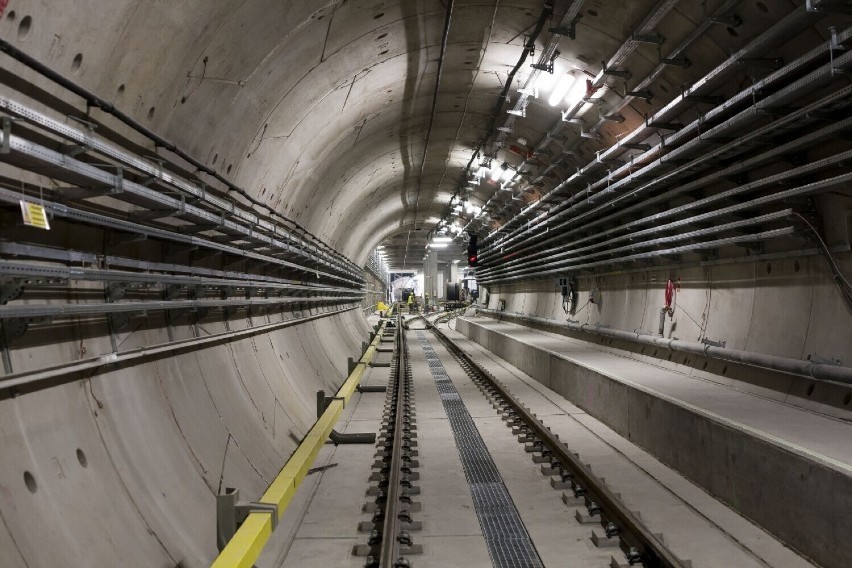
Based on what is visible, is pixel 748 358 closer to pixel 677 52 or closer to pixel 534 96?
pixel 677 52

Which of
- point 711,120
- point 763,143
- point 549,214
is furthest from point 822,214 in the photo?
point 549,214

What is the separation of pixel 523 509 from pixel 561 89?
24.9 feet

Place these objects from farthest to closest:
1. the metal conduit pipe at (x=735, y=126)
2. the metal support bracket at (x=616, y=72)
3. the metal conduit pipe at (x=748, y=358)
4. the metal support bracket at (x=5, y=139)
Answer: the metal support bracket at (x=616, y=72) < the metal conduit pipe at (x=748, y=358) < the metal conduit pipe at (x=735, y=126) < the metal support bracket at (x=5, y=139)

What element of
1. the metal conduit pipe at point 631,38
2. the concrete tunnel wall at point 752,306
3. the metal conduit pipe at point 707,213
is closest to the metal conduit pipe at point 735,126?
the metal conduit pipe at point 707,213

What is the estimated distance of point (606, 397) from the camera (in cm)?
880

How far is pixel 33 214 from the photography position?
3.02 m

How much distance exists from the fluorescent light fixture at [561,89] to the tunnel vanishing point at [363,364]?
4 cm

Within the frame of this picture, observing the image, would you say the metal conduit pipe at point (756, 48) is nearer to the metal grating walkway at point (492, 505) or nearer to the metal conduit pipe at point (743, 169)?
the metal conduit pipe at point (743, 169)

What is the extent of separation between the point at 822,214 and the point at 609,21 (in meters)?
3.62

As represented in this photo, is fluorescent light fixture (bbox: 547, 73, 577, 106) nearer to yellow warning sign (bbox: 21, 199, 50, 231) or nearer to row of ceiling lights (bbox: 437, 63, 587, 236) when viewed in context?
row of ceiling lights (bbox: 437, 63, 587, 236)

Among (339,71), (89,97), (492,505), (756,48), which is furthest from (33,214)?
(756,48)

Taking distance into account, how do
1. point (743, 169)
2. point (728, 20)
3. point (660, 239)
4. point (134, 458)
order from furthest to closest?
point (660, 239) → point (743, 169) → point (728, 20) → point (134, 458)

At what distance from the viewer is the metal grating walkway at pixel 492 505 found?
14.9 ft

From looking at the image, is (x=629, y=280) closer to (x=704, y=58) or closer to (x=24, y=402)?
(x=704, y=58)
